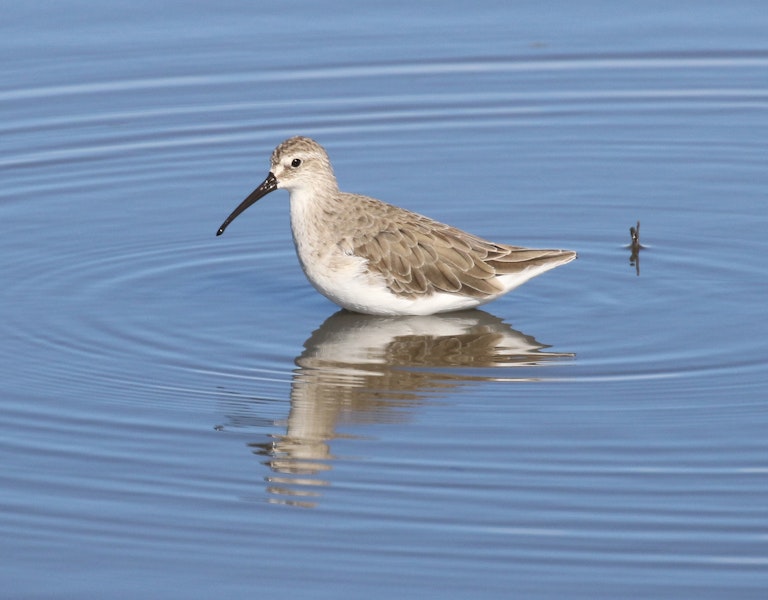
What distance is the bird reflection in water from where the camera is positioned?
34.8ft

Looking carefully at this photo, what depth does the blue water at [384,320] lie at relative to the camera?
9.20 meters

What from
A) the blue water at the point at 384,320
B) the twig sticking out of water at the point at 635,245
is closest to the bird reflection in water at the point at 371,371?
the blue water at the point at 384,320

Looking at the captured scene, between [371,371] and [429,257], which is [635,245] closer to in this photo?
[429,257]

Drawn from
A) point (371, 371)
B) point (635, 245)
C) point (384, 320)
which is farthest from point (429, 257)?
point (635, 245)

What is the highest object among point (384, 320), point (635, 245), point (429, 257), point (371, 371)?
point (635, 245)

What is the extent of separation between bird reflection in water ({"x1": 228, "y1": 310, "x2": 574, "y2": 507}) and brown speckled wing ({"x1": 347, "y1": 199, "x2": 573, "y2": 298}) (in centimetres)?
30

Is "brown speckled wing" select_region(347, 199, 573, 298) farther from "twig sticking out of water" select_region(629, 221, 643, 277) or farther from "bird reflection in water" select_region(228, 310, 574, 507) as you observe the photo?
"twig sticking out of water" select_region(629, 221, 643, 277)

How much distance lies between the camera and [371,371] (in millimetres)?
12164

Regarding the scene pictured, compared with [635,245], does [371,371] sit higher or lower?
lower

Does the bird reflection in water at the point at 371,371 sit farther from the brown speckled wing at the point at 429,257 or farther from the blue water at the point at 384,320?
the brown speckled wing at the point at 429,257

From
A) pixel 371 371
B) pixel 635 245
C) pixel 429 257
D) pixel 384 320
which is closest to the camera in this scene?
pixel 371 371

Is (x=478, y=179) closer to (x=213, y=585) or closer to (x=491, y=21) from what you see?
(x=491, y=21)

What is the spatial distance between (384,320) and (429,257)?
683mm

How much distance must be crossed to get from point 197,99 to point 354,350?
7193mm
